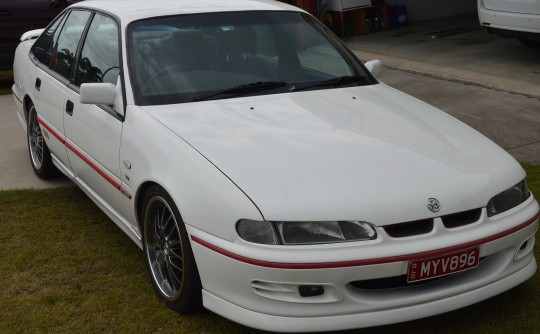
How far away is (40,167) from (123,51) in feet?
6.87

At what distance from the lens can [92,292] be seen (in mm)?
4457

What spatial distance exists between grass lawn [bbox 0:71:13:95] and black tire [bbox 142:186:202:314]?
737 cm

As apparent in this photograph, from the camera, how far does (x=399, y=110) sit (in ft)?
15.1

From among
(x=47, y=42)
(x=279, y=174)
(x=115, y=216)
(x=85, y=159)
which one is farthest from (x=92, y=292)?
(x=47, y=42)

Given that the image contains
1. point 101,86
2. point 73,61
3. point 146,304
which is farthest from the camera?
point 73,61

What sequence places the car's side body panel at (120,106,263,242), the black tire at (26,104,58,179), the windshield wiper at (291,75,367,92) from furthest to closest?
1. the black tire at (26,104,58,179)
2. the windshield wiper at (291,75,367,92)
3. the car's side body panel at (120,106,263,242)

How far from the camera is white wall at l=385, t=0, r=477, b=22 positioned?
1361 centimetres

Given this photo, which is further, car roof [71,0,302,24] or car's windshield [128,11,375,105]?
car roof [71,0,302,24]

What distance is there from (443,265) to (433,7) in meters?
10.8

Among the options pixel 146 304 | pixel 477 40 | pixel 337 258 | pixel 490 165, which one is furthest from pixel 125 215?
pixel 477 40

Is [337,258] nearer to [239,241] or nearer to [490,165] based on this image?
[239,241]

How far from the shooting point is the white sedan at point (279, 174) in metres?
3.49

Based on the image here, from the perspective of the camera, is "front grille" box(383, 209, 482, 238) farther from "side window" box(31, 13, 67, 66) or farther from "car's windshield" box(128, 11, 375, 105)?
"side window" box(31, 13, 67, 66)

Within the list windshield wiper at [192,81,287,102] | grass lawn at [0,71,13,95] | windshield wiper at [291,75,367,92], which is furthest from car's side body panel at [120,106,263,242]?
grass lawn at [0,71,13,95]
